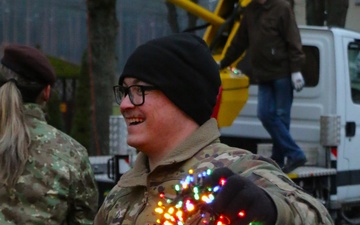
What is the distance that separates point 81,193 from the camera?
4.11m

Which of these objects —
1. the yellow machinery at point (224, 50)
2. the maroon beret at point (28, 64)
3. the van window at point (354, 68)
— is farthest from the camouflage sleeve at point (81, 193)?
the van window at point (354, 68)

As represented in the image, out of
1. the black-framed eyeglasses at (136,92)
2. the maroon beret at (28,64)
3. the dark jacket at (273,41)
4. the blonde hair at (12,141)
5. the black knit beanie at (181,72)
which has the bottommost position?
the dark jacket at (273,41)

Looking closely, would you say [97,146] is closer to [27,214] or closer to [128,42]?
[128,42]

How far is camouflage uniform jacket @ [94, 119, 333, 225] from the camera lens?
2.39 meters

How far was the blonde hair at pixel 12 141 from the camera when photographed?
3.95 meters

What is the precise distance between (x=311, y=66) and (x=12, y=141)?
5.71 metres

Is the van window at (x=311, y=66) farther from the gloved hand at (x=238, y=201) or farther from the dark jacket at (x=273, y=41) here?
the gloved hand at (x=238, y=201)

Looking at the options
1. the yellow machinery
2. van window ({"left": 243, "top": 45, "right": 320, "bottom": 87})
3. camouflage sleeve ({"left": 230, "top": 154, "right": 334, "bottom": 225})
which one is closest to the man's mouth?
camouflage sleeve ({"left": 230, "top": 154, "right": 334, "bottom": 225})

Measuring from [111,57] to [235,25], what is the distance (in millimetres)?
2841

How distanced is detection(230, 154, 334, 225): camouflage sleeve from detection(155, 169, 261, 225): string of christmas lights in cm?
17

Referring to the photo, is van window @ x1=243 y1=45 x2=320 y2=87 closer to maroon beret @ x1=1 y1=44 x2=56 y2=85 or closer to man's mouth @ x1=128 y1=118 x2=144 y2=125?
maroon beret @ x1=1 y1=44 x2=56 y2=85

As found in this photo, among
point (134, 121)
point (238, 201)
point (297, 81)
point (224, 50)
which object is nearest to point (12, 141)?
point (134, 121)

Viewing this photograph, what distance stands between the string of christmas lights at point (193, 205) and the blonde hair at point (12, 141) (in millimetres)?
1799

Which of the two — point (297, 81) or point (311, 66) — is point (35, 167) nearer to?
point (297, 81)
